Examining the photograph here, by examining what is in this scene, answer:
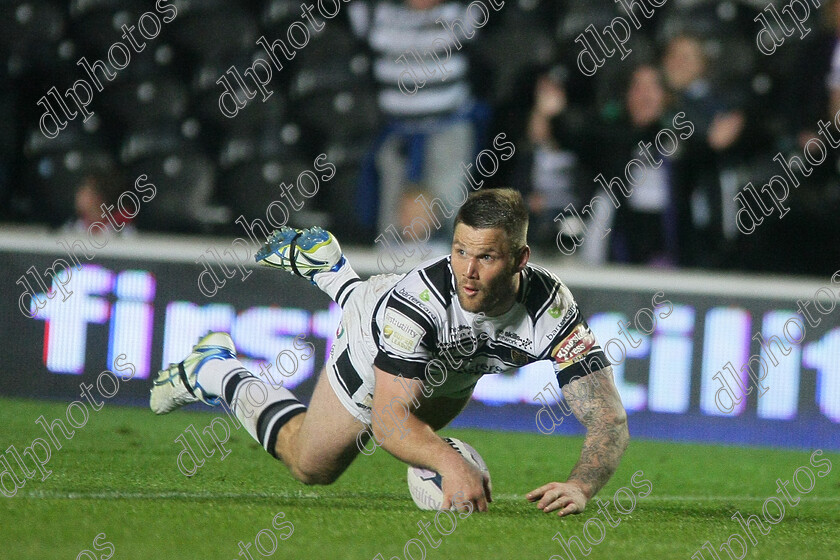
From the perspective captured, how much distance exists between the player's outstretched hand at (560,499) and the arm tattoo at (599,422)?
22 cm

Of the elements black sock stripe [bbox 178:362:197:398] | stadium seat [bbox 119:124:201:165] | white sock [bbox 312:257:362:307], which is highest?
white sock [bbox 312:257:362:307]

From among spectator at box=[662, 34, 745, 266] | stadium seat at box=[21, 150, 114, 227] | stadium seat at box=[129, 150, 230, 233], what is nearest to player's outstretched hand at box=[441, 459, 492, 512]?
spectator at box=[662, 34, 745, 266]

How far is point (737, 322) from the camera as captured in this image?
8031mm

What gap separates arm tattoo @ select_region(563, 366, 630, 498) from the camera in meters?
4.50

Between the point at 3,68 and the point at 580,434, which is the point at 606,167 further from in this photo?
the point at 3,68

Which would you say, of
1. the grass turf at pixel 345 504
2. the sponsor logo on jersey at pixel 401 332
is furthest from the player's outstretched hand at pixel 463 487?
the sponsor logo on jersey at pixel 401 332

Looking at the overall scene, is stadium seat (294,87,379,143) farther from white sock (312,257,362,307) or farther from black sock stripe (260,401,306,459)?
black sock stripe (260,401,306,459)

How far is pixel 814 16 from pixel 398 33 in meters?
4.10

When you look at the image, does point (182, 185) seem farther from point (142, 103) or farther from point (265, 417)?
point (265, 417)

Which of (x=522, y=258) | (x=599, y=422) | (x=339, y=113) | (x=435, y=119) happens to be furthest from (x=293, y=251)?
(x=339, y=113)

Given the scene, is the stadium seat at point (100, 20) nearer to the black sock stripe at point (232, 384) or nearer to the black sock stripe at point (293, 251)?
the black sock stripe at point (293, 251)

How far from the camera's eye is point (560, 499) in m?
4.20

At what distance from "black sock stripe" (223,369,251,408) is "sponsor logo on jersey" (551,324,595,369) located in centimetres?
173

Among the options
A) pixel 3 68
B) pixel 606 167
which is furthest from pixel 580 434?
pixel 3 68
